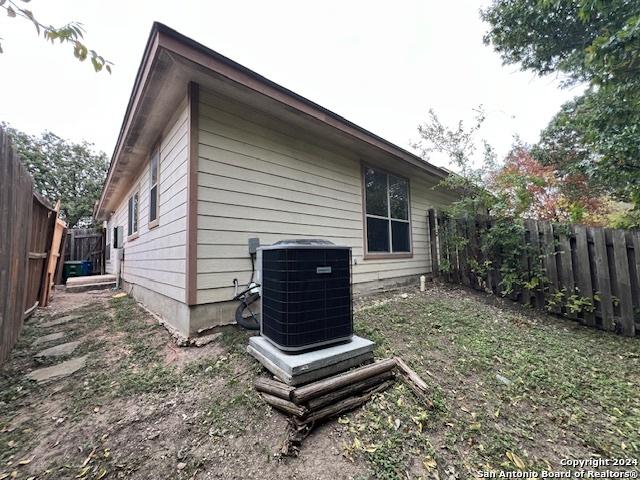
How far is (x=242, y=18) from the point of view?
533 centimetres

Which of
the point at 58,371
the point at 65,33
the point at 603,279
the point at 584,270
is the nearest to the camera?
the point at 65,33

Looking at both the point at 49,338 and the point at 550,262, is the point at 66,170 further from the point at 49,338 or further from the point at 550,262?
the point at 550,262

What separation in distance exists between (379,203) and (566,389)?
3.94m

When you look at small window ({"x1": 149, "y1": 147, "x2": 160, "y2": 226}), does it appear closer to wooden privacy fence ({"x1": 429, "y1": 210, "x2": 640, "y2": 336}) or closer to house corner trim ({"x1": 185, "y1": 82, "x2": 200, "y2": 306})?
house corner trim ({"x1": 185, "y1": 82, "x2": 200, "y2": 306})

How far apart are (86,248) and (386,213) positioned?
14.0 m

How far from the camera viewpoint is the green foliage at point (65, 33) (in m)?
1.09

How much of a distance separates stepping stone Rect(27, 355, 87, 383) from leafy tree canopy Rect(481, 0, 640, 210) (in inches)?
271

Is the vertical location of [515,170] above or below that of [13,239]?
above

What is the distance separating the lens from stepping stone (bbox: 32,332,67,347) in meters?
3.12

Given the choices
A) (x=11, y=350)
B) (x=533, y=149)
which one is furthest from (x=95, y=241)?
(x=533, y=149)

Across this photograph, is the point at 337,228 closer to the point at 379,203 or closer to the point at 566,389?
the point at 379,203

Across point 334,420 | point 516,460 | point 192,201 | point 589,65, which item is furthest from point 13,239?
point 589,65

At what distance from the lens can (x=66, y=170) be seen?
16625 millimetres

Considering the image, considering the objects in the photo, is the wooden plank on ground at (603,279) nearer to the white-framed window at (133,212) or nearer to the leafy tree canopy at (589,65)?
the leafy tree canopy at (589,65)
